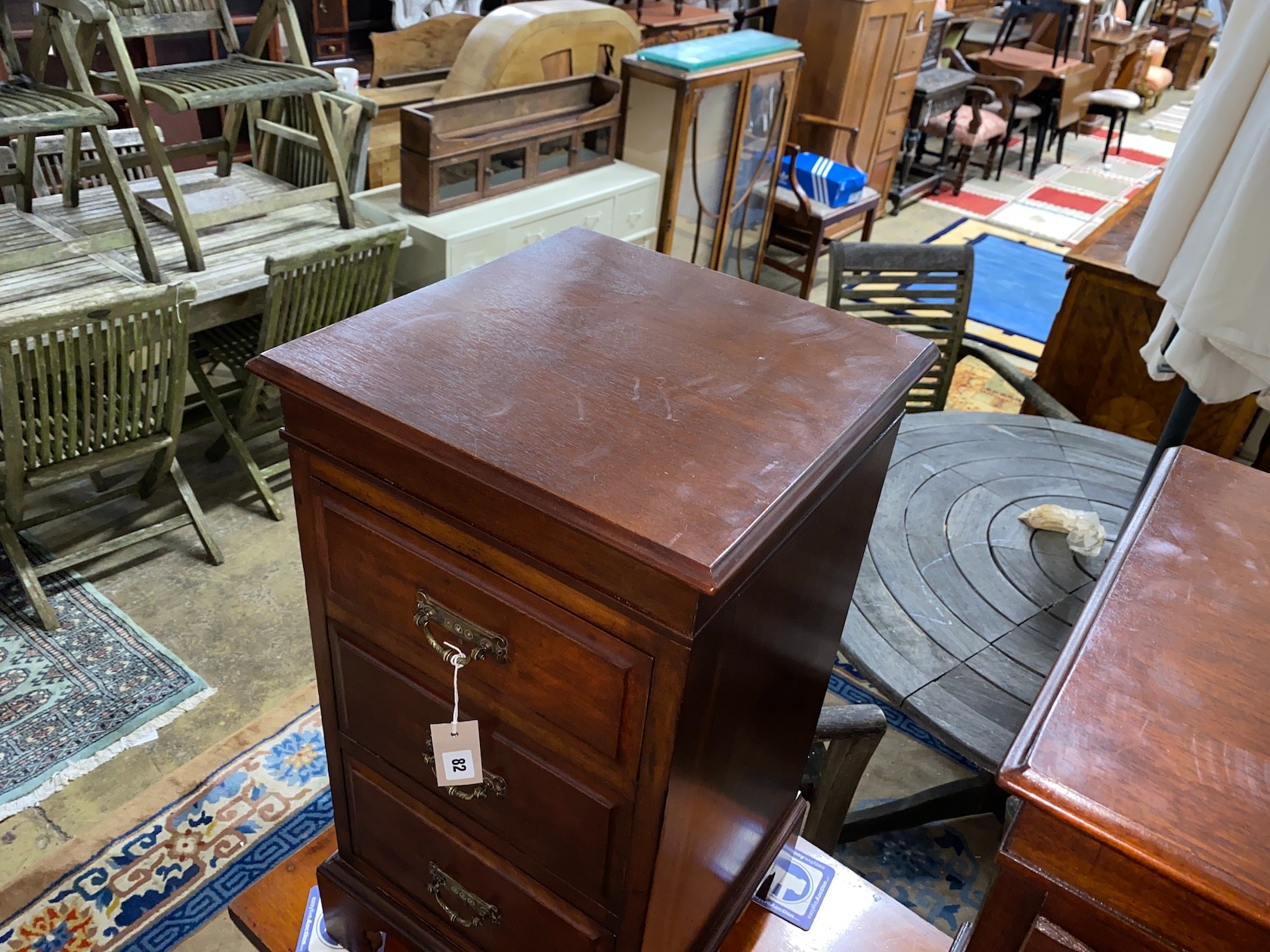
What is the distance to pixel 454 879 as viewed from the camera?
1.04 m

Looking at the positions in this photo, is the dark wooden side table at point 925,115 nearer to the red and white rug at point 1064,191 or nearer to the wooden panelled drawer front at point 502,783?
the red and white rug at point 1064,191

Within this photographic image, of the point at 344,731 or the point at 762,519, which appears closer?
the point at 762,519

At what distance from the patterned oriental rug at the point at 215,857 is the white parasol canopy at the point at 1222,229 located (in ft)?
4.02

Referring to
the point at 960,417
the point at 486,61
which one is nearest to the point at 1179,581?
the point at 960,417

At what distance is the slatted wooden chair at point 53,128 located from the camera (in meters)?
2.30

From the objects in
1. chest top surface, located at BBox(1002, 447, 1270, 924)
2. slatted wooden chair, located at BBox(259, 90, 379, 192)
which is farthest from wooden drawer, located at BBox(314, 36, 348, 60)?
chest top surface, located at BBox(1002, 447, 1270, 924)

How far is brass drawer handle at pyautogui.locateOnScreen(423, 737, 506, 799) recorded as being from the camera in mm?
912

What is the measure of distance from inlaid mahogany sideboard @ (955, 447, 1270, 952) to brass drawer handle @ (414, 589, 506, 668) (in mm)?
417

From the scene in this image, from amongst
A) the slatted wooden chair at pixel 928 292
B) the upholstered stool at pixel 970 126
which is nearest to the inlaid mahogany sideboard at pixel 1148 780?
the slatted wooden chair at pixel 928 292

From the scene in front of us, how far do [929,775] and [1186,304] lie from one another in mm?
1397

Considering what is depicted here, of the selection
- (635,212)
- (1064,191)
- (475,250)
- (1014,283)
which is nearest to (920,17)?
(1014,283)

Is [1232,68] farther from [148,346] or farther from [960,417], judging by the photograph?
[148,346]

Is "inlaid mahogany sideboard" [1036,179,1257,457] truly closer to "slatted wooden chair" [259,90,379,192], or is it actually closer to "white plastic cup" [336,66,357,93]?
"slatted wooden chair" [259,90,379,192]

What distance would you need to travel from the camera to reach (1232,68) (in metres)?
1.41
